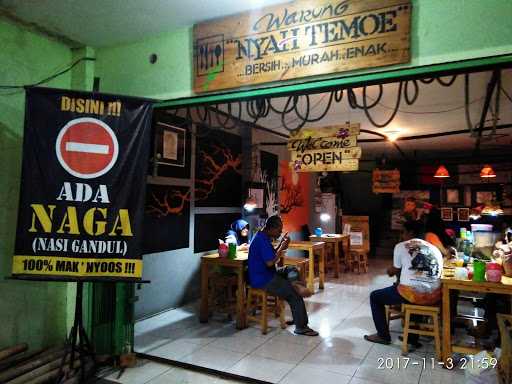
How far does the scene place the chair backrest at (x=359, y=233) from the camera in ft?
30.1

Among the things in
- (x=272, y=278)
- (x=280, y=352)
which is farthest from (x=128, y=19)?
(x=280, y=352)

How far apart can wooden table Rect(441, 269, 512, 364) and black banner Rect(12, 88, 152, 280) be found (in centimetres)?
302

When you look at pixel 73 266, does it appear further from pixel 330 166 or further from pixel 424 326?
pixel 424 326

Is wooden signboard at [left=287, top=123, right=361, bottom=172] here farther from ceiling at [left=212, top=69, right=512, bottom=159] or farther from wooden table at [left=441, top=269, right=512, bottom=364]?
wooden table at [left=441, top=269, right=512, bottom=364]

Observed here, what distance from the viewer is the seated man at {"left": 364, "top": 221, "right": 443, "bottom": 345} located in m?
3.85

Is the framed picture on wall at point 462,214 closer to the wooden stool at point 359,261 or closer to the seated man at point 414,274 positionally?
the wooden stool at point 359,261

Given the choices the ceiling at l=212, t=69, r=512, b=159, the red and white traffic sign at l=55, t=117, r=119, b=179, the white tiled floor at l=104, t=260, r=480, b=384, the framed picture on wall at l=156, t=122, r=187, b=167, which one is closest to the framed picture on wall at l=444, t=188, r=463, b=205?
the ceiling at l=212, t=69, r=512, b=159

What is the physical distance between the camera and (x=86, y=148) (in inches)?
117

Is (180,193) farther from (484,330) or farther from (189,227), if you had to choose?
(484,330)

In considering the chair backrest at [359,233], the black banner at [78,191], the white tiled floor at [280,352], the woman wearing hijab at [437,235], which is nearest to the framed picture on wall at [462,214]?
the chair backrest at [359,233]

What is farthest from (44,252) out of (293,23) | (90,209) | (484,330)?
(484,330)

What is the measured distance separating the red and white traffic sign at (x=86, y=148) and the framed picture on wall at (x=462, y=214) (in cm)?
→ 1152

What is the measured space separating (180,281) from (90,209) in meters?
3.21
